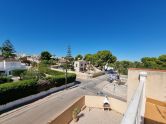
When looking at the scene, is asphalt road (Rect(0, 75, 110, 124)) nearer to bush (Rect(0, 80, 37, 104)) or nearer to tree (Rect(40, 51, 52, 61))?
bush (Rect(0, 80, 37, 104))

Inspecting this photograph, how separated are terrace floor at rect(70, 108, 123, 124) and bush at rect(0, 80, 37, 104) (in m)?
7.98

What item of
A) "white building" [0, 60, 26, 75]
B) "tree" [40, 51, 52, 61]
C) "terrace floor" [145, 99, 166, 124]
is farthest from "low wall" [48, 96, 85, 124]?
"tree" [40, 51, 52, 61]

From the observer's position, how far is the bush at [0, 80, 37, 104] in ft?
51.0

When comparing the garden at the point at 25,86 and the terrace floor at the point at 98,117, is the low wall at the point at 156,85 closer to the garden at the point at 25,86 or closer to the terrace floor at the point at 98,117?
the terrace floor at the point at 98,117

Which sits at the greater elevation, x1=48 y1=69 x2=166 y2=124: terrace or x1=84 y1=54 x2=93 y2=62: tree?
x1=84 y1=54 x2=93 y2=62: tree

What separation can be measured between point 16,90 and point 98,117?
10.4 meters

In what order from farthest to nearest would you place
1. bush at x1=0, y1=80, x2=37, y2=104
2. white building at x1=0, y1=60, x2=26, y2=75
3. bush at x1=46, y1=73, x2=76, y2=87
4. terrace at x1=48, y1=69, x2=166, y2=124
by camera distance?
white building at x1=0, y1=60, x2=26, y2=75 → bush at x1=46, y1=73, x2=76, y2=87 → bush at x1=0, y1=80, x2=37, y2=104 → terrace at x1=48, y1=69, x2=166, y2=124

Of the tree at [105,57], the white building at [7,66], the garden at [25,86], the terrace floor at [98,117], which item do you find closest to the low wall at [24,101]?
the garden at [25,86]

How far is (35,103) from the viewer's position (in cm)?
1823

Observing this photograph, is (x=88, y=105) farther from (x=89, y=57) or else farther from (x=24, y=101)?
(x=89, y=57)

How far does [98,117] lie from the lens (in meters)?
15.4

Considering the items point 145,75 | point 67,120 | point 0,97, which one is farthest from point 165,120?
point 0,97

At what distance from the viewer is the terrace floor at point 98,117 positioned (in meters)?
14.3

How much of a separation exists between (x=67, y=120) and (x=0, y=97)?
305 inches
